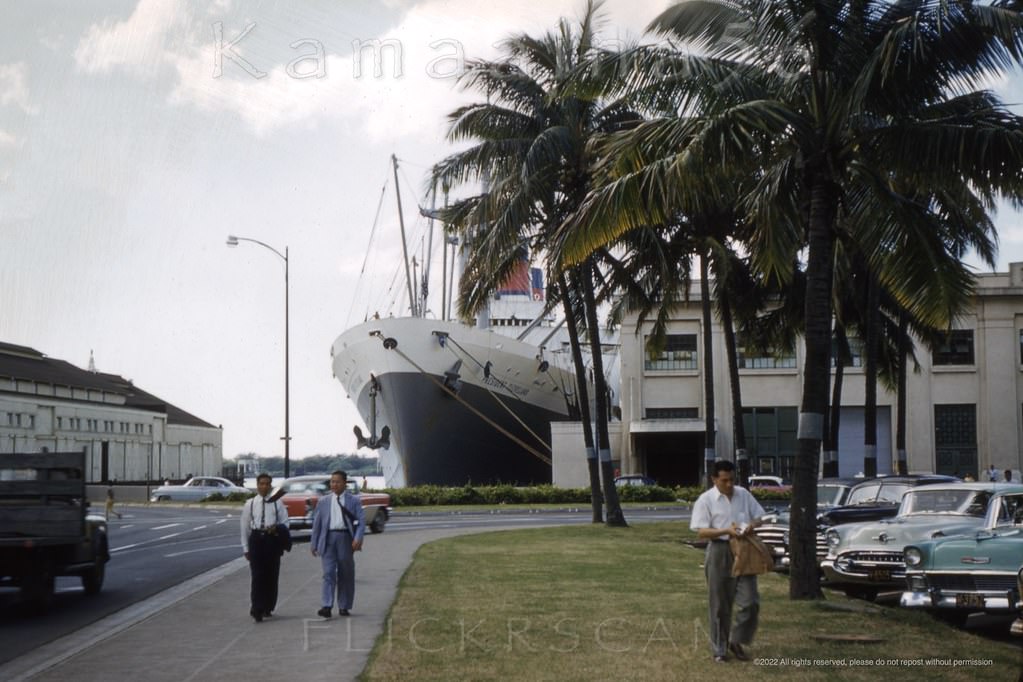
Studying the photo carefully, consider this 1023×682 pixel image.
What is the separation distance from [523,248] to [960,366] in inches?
1341

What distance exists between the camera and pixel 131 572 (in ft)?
68.3

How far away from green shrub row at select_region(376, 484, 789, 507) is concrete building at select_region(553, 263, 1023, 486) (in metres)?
8.53

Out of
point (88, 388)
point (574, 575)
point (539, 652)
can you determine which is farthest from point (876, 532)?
point (88, 388)

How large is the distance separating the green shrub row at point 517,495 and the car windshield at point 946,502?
103 feet

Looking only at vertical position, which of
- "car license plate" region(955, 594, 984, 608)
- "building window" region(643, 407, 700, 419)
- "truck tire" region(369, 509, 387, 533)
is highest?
"building window" region(643, 407, 700, 419)

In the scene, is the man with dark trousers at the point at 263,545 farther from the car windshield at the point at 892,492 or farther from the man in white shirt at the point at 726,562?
the car windshield at the point at 892,492

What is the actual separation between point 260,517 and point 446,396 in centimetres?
4132

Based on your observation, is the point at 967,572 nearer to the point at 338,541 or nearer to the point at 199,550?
the point at 338,541

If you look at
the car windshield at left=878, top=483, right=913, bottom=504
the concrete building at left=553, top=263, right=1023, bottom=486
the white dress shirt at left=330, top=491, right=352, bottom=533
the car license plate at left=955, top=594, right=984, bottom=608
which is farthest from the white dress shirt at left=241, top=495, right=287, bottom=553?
the concrete building at left=553, top=263, right=1023, bottom=486

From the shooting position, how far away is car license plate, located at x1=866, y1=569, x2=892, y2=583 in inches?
571

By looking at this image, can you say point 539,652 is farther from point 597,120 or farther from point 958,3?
point 597,120

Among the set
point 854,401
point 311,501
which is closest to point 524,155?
point 311,501

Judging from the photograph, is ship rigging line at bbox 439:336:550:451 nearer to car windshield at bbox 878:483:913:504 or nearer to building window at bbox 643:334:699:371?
building window at bbox 643:334:699:371

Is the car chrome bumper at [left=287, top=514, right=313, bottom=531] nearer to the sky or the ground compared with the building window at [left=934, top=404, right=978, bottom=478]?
nearer to the ground
